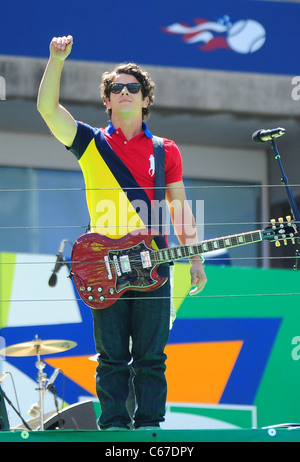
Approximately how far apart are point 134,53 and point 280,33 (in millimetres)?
1486

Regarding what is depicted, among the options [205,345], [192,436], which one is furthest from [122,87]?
[205,345]

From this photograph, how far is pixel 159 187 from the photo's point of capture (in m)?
3.76

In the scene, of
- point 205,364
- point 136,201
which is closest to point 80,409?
point 205,364

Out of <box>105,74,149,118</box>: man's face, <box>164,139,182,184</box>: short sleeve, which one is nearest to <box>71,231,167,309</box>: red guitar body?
<box>164,139,182,184</box>: short sleeve

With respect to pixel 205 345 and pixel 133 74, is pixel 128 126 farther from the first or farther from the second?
pixel 205 345

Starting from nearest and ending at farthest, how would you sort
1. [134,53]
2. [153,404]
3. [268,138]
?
[153,404] < [268,138] < [134,53]

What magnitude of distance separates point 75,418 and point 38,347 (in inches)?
19.5

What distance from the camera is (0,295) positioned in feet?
18.1

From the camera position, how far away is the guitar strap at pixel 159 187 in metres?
3.78

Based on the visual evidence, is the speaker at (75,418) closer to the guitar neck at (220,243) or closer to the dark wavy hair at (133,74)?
the guitar neck at (220,243)

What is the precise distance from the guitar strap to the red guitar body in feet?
0.51

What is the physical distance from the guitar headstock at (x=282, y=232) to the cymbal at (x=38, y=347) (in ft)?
6.65

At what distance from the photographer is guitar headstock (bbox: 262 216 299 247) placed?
374 centimetres

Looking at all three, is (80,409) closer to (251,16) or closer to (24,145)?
(24,145)
